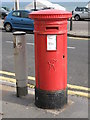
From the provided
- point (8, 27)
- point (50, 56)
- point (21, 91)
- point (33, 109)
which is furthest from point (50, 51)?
point (8, 27)

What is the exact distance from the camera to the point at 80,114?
4.35 metres

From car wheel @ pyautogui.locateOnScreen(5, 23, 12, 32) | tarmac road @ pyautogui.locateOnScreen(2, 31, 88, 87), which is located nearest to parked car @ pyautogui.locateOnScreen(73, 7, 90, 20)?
car wheel @ pyautogui.locateOnScreen(5, 23, 12, 32)

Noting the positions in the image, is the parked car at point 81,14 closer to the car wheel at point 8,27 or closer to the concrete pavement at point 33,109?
the car wheel at point 8,27

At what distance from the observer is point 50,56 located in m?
4.29

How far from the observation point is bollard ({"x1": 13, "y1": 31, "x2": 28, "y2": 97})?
479cm

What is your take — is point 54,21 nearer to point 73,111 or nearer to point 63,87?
point 63,87

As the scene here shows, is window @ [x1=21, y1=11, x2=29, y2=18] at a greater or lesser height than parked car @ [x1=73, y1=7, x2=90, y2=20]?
lesser

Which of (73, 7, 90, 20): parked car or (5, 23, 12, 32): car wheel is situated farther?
(73, 7, 90, 20): parked car

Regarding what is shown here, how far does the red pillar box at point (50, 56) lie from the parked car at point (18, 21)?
1178 centimetres

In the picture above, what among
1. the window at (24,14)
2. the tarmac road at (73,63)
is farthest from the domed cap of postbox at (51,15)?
the window at (24,14)

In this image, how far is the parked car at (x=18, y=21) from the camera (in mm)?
16203

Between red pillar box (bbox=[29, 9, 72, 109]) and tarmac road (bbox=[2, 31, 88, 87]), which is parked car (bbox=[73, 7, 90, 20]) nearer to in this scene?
tarmac road (bbox=[2, 31, 88, 87])

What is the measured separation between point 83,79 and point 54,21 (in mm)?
2506

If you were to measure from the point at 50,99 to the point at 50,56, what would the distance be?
27.6 inches
